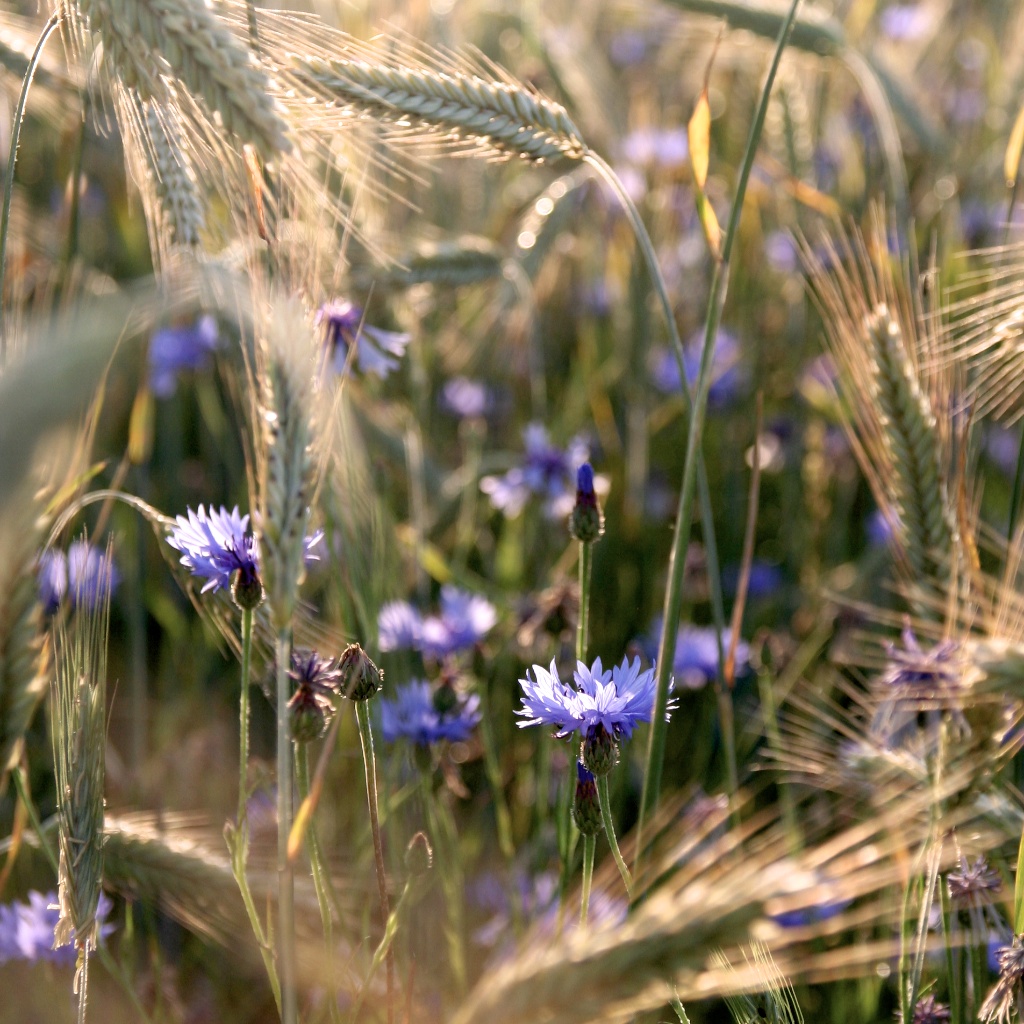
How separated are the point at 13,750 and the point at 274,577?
389 millimetres

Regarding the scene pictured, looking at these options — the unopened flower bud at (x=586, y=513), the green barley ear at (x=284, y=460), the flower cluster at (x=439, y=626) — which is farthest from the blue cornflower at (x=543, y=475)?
the green barley ear at (x=284, y=460)

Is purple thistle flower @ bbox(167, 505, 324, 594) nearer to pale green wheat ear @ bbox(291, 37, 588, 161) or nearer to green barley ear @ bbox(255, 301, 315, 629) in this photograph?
green barley ear @ bbox(255, 301, 315, 629)

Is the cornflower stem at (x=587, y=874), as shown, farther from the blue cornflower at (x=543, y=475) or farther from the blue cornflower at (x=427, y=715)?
the blue cornflower at (x=543, y=475)

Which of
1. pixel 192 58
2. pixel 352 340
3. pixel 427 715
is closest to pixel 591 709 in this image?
pixel 427 715


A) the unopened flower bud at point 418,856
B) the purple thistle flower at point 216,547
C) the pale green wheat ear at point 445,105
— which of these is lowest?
the unopened flower bud at point 418,856

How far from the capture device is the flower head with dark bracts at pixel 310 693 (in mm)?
1186

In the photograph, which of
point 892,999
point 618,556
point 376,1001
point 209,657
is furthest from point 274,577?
point 618,556

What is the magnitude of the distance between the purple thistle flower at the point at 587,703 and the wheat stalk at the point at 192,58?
0.61m

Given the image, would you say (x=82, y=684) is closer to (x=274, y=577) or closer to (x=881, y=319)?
(x=274, y=577)

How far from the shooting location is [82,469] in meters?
1.40

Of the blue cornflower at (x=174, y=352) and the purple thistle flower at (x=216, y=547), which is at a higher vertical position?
the purple thistle flower at (x=216, y=547)

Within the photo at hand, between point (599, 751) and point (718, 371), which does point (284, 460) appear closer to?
point (599, 751)

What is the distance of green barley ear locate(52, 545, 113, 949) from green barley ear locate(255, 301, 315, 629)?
0.97 feet

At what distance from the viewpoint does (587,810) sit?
123 centimetres
